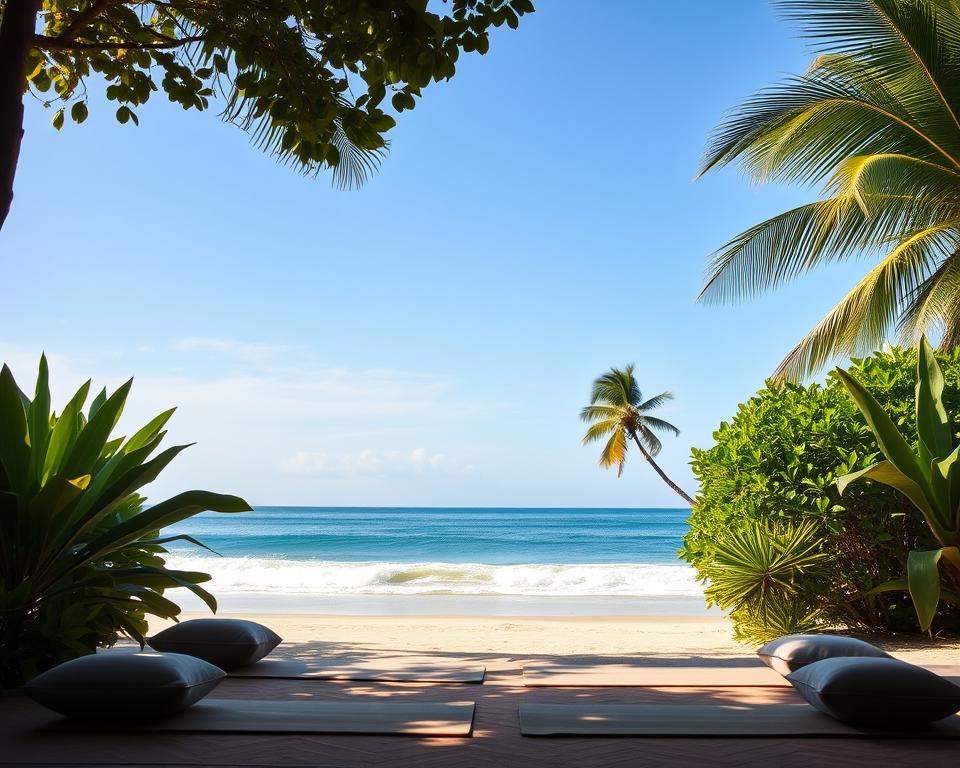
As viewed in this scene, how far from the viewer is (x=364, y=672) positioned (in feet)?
14.3

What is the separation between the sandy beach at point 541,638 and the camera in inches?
237

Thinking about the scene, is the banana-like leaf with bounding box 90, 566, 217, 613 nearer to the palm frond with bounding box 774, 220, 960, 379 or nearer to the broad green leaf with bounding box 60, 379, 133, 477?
the broad green leaf with bounding box 60, 379, 133, 477

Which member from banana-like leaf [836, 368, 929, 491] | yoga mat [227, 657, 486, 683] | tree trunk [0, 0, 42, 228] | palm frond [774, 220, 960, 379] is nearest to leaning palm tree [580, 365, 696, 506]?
palm frond [774, 220, 960, 379]

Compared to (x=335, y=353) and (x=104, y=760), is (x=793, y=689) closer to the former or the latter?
(x=104, y=760)

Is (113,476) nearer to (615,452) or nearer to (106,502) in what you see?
(106,502)

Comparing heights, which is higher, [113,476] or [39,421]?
[39,421]

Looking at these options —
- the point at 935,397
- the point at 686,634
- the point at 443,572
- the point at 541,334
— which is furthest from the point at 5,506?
the point at 541,334

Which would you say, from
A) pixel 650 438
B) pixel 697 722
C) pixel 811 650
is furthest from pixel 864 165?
pixel 650 438

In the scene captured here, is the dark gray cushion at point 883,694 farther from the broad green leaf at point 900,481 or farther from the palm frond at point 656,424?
the palm frond at point 656,424

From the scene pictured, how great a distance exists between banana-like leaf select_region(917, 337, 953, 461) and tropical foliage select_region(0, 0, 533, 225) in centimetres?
410

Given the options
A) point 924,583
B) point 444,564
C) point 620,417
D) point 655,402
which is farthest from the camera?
point 444,564

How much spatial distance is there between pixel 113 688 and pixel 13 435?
1610 millimetres

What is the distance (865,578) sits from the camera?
256 inches

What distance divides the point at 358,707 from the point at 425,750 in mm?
702
